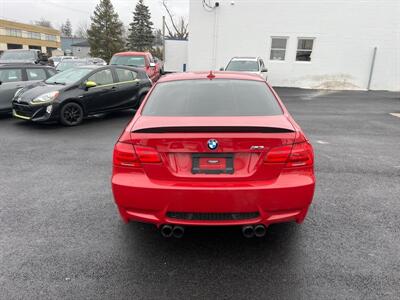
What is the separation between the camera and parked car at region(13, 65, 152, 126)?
8430 millimetres

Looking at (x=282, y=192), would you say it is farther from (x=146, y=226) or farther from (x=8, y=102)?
(x=8, y=102)

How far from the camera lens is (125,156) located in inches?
116

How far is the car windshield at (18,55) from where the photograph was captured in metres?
17.6

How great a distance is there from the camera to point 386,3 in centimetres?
1802

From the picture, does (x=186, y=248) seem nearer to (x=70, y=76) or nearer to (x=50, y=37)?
(x=70, y=76)

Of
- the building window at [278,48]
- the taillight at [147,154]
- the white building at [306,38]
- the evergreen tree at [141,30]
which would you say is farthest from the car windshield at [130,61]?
the evergreen tree at [141,30]

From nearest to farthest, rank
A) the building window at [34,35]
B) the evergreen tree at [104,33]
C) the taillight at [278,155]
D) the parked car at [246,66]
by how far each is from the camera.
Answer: the taillight at [278,155]
the parked car at [246,66]
the evergreen tree at [104,33]
the building window at [34,35]

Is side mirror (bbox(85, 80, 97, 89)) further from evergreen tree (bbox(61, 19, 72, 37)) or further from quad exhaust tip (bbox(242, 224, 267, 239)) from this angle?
evergreen tree (bbox(61, 19, 72, 37))

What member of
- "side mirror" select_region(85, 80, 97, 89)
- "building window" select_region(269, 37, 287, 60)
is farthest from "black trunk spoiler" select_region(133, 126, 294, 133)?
"building window" select_region(269, 37, 287, 60)

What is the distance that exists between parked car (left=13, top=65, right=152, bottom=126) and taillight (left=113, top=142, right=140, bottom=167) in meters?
6.26

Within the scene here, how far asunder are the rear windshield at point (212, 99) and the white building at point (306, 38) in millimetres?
17000

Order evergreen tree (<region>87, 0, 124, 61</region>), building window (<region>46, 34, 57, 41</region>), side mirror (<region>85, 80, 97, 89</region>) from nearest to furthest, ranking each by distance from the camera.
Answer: side mirror (<region>85, 80, 97, 89</region>), evergreen tree (<region>87, 0, 124, 61</region>), building window (<region>46, 34, 57, 41</region>)

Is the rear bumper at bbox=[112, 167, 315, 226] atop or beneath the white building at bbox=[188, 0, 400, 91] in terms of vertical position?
beneath

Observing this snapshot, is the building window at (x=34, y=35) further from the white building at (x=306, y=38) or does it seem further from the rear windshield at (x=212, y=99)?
the rear windshield at (x=212, y=99)
